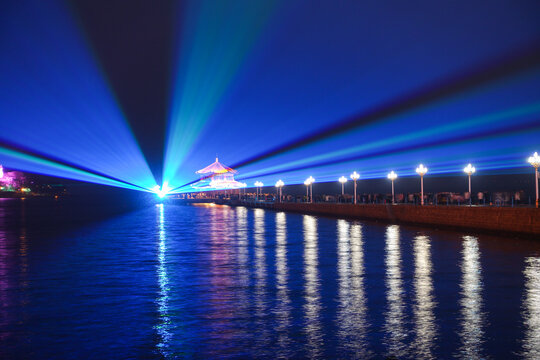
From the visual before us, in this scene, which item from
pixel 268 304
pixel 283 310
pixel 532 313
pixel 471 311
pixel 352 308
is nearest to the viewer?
pixel 532 313

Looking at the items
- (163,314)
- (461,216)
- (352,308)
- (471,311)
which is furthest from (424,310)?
(461,216)

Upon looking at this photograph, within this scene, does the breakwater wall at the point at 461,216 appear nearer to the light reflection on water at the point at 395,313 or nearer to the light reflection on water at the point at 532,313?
the light reflection on water at the point at 532,313

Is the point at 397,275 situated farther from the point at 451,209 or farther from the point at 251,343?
the point at 451,209

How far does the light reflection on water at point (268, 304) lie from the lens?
647 cm

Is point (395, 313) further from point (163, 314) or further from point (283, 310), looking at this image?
point (163, 314)

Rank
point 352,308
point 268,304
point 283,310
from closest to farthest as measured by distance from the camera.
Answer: point 283,310
point 352,308
point 268,304

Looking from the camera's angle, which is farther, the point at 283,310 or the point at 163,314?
the point at 283,310

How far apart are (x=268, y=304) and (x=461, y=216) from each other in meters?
22.4

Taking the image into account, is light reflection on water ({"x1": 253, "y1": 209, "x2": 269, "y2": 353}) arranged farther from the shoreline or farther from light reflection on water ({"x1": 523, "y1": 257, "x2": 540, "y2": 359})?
the shoreline

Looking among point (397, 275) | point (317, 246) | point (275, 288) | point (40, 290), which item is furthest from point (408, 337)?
point (317, 246)

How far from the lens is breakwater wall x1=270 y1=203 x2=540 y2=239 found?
23047 mm

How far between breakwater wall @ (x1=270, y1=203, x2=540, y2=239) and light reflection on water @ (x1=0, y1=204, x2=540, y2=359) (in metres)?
6.55

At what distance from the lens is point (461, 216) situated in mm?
28938

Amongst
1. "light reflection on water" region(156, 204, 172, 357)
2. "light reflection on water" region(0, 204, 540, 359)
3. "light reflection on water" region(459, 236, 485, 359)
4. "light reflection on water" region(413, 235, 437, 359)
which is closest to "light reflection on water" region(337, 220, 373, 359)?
"light reflection on water" region(0, 204, 540, 359)
